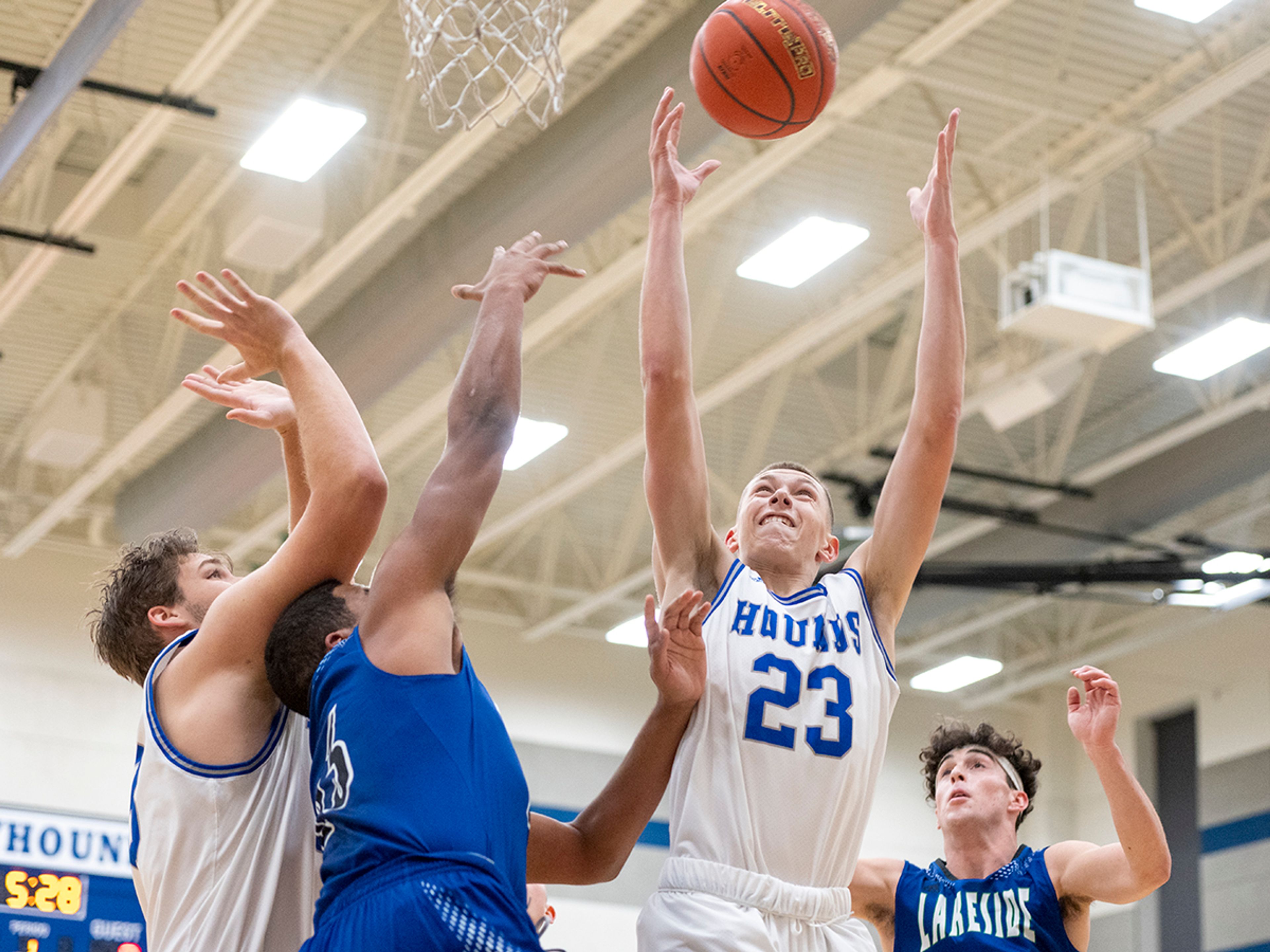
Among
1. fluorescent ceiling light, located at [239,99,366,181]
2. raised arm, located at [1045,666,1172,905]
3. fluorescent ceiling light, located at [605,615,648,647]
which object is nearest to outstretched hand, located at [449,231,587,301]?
raised arm, located at [1045,666,1172,905]

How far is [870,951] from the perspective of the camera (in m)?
4.12

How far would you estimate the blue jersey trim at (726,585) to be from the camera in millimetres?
4270

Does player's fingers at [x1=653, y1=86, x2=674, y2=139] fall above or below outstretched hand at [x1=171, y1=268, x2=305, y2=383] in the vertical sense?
above

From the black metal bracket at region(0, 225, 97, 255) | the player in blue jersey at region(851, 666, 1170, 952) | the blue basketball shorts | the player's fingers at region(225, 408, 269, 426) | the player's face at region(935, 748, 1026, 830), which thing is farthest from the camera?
the black metal bracket at region(0, 225, 97, 255)

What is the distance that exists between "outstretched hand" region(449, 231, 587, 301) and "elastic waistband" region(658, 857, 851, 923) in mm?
1396

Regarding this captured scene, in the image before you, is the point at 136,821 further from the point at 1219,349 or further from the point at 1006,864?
the point at 1219,349

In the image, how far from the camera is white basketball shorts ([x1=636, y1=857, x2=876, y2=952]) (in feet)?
12.5

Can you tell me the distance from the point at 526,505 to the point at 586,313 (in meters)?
3.04

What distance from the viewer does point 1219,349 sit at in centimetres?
1318

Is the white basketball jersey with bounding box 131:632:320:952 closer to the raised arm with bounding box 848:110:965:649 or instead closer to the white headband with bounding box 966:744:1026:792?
→ the raised arm with bounding box 848:110:965:649

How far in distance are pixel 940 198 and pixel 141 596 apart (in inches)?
92.7

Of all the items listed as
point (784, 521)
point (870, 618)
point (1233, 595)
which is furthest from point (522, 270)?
point (1233, 595)

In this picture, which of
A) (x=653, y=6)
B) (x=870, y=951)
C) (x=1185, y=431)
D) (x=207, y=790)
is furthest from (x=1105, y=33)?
(x=207, y=790)

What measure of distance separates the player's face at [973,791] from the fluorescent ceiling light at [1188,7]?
18.9 feet
